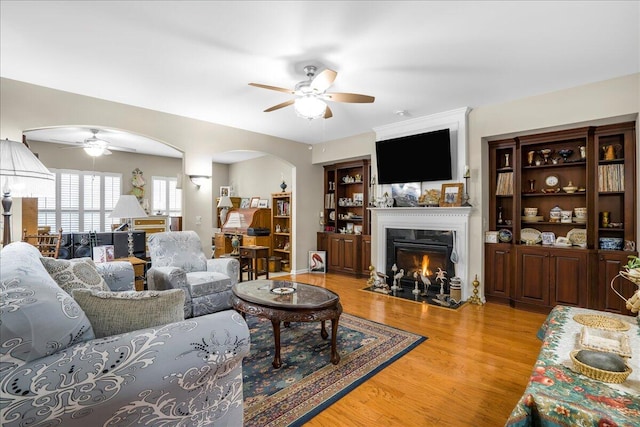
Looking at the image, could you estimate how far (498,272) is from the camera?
4.28 meters

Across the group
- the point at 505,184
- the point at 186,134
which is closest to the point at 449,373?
the point at 505,184

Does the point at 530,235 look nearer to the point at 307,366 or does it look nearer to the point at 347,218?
the point at 347,218

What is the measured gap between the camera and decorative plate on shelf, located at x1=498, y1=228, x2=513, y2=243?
14.0 feet

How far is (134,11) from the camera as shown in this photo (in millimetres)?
2252

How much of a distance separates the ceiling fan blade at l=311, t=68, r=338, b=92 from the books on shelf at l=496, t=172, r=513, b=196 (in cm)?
310

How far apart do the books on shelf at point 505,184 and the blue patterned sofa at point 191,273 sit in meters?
3.86

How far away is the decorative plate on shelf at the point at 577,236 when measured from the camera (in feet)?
12.5

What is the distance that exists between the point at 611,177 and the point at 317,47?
373 cm

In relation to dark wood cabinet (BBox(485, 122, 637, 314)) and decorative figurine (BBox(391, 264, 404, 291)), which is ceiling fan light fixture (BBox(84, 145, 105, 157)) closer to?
decorative figurine (BBox(391, 264, 404, 291))

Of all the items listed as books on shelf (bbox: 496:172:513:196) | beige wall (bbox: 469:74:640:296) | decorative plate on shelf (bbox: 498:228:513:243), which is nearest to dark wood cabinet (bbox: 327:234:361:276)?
beige wall (bbox: 469:74:640:296)

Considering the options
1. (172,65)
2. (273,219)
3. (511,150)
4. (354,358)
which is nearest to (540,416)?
(354,358)

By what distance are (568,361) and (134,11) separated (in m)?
3.41

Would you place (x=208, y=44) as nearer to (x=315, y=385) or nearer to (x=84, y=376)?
(x=84, y=376)

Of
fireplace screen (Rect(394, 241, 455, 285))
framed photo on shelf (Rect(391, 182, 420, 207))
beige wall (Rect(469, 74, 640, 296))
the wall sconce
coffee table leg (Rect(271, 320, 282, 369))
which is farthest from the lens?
framed photo on shelf (Rect(391, 182, 420, 207))
